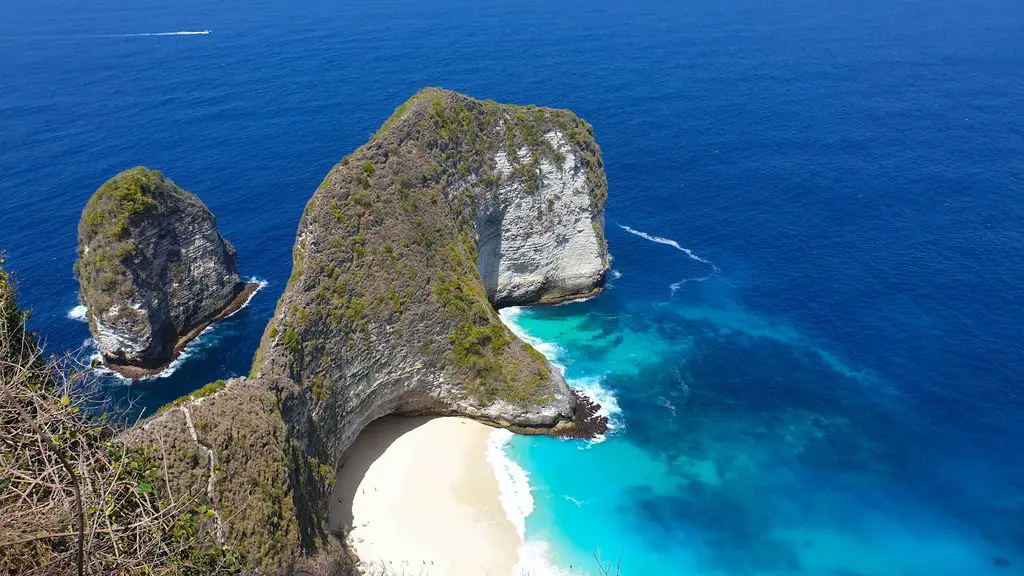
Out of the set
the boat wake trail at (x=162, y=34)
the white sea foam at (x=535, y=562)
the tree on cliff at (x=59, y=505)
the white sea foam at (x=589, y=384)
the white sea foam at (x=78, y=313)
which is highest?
the boat wake trail at (x=162, y=34)

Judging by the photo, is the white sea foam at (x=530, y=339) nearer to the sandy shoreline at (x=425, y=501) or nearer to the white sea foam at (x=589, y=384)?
the white sea foam at (x=589, y=384)

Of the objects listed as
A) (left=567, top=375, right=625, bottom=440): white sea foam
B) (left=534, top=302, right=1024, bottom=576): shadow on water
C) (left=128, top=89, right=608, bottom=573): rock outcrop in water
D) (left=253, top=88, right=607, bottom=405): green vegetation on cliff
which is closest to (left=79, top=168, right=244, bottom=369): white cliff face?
(left=128, top=89, right=608, bottom=573): rock outcrop in water

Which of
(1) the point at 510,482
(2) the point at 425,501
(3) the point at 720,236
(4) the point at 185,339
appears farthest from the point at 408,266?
(3) the point at 720,236

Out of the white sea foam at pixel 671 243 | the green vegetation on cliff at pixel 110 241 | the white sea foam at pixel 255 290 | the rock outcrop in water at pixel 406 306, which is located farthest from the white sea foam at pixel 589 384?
the green vegetation on cliff at pixel 110 241

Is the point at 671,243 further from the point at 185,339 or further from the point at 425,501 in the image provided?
the point at 185,339

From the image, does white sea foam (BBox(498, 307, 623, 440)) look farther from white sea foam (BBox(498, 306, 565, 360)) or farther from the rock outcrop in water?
the rock outcrop in water

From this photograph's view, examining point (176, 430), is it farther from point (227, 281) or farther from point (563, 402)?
point (227, 281)
